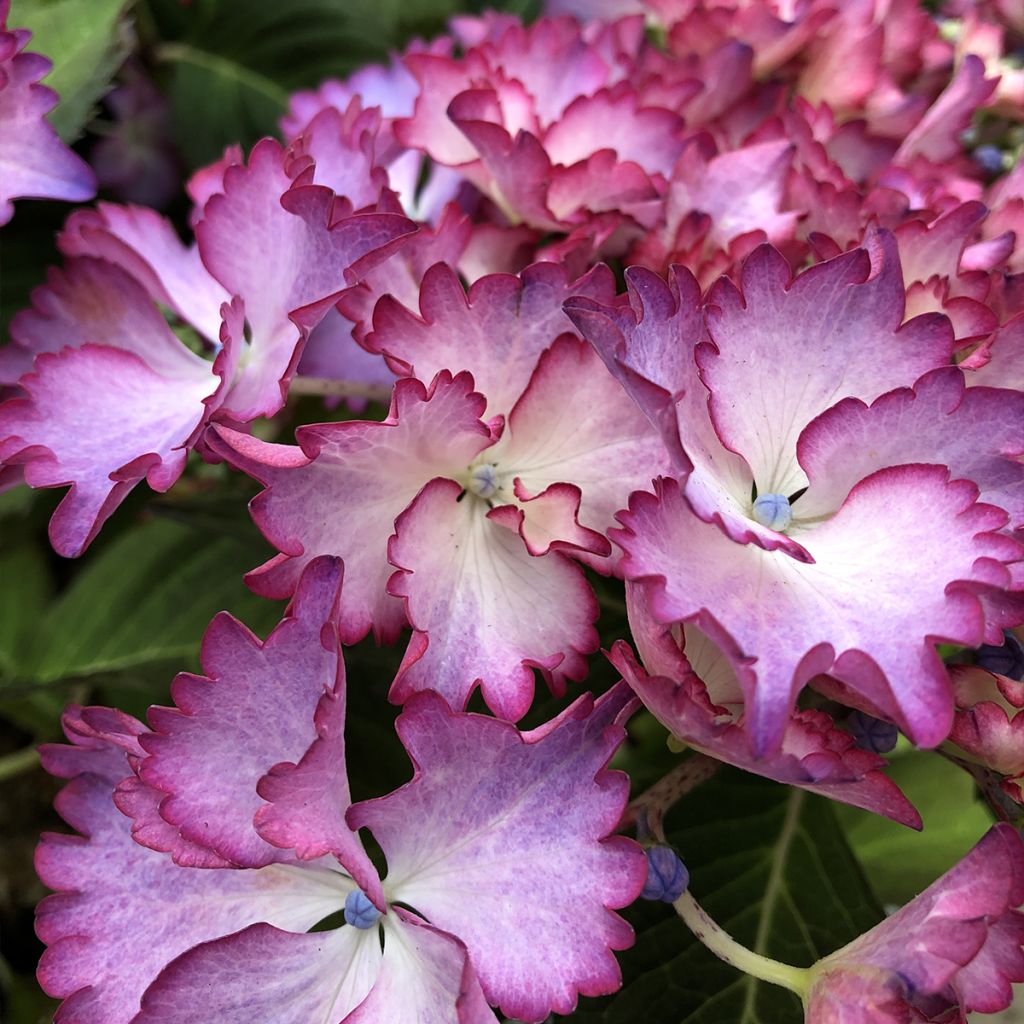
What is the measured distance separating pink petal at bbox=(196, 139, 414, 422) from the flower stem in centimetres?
28

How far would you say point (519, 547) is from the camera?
1.59 ft

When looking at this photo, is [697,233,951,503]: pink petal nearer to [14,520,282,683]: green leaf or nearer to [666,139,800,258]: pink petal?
[666,139,800,258]: pink petal

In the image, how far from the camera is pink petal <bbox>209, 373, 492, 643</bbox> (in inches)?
16.7

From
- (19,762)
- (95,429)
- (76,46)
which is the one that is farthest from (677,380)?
(19,762)

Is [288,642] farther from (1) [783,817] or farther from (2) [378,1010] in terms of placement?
(1) [783,817]

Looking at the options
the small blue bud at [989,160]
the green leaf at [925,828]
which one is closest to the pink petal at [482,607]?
the green leaf at [925,828]

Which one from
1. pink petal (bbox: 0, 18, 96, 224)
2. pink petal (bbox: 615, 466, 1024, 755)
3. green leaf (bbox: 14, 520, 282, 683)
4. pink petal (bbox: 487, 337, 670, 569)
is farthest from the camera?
green leaf (bbox: 14, 520, 282, 683)

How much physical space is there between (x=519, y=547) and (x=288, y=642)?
0.11m

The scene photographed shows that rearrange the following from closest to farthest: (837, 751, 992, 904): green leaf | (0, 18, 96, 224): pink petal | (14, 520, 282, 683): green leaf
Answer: (0, 18, 96, 224): pink petal → (837, 751, 992, 904): green leaf → (14, 520, 282, 683): green leaf

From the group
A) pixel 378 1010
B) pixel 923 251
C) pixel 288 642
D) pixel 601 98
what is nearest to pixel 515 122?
pixel 601 98

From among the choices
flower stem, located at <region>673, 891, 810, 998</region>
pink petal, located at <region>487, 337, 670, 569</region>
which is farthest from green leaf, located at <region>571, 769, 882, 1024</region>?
pink petal, located at <region>487, 337, 670, 569</region>

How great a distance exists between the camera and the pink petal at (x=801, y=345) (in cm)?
43

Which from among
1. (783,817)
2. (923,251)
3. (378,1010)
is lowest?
(783,817)

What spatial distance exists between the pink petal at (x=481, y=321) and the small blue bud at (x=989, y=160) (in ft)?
1.35
